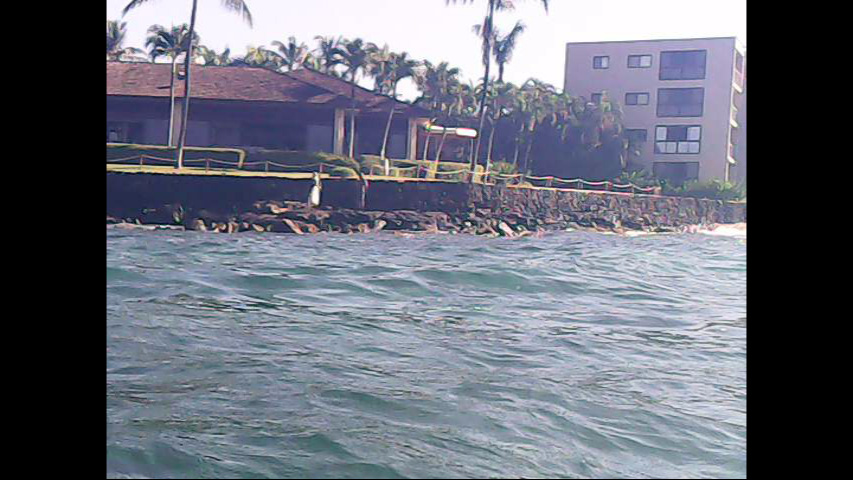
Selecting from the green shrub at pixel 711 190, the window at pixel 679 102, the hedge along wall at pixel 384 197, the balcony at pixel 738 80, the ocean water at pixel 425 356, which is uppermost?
the balcony at pixel 738 80

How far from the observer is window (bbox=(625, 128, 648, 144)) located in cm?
530

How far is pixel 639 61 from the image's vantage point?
5.37 meters

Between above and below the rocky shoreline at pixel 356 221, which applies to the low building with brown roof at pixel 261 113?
above

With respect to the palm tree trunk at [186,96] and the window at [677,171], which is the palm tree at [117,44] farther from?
the window at [677,171]

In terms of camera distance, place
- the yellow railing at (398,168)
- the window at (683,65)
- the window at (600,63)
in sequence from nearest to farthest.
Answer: the window at (683,65)
the yellow railing at (398,168)
the window at (600,63)

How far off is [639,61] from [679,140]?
1.76ft

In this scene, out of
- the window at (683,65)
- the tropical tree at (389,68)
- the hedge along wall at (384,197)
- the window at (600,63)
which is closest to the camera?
the window at (683,65)

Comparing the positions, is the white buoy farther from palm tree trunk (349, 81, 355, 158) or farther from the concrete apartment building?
the concrete apartment building

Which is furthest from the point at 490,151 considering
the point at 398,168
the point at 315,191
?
the point at 315,191

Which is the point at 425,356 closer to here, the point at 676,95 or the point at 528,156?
the point at 528,156

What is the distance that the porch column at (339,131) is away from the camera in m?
5.50

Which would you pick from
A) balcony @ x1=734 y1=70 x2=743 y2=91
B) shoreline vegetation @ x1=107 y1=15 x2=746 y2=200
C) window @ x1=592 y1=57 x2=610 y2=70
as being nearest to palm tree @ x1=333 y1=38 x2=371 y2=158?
shoreline vegetation @ x1=107 y1=15 x2=746 y2=200

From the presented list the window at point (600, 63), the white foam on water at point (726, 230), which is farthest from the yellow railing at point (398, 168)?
the window at point (600, 63)
